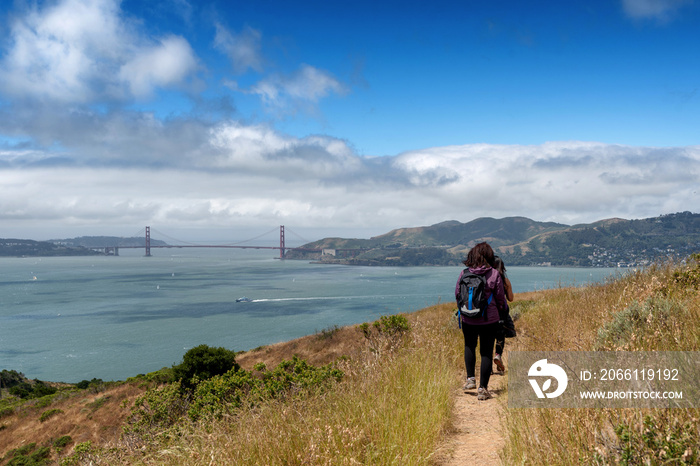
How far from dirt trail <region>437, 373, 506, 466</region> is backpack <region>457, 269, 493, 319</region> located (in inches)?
36.8

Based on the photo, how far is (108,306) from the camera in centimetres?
8231

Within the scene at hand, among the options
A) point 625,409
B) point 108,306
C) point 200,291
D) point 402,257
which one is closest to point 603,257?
point 402,257

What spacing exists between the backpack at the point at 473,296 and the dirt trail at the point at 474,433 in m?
0.93

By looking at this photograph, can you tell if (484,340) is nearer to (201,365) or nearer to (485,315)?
(485,315)

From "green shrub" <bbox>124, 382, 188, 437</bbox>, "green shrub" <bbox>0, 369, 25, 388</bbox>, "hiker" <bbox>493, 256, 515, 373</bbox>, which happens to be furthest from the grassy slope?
"green shrub" <bbox>0, 369, 25, 388</bbox>

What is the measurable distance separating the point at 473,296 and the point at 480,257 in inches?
18.5

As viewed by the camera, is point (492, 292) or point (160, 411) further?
point (160, 411)

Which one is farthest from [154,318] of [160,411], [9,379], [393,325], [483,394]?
[483,394]

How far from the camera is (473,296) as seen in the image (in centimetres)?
464

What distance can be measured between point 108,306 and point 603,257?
440ft

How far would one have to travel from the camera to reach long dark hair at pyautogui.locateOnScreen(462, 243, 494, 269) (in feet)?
15.8

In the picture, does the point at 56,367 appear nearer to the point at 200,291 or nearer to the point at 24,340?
the point at 24,340

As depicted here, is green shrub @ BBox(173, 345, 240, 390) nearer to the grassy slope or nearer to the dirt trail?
the grassy slope

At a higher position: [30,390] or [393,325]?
[393,325]
